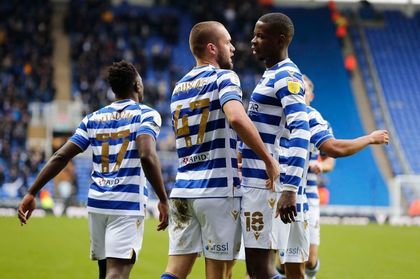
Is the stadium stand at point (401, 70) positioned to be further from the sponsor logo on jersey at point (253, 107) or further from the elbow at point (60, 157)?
the sponsor logo on jersey at point (253, 107)

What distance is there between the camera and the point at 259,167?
6148 mm

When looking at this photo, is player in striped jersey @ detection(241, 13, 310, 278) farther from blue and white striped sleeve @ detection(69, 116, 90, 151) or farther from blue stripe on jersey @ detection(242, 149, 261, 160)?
blue and white striped sleeve @ detection(69, 116, 90, 151)

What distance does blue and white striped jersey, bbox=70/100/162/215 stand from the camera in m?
6.57

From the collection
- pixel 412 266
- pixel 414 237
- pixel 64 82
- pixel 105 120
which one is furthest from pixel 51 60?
pixel 105 120

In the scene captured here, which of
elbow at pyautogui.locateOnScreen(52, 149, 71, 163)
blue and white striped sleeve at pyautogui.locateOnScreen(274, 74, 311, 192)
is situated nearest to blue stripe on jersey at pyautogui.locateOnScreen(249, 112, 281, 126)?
blue and white striped sleeve at pyautogui.locateOnScreen(274, 74, 311, 192)

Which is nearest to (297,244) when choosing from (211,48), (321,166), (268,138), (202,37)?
(268,138)

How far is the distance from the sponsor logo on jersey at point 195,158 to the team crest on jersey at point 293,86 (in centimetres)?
74

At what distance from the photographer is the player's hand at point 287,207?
5758mm

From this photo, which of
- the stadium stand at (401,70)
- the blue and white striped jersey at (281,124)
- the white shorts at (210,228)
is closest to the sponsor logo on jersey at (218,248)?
the white shorts at (210,228)

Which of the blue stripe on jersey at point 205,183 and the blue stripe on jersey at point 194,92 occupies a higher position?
the blue stripe on jersey at point 194,92

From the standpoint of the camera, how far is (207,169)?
619cm

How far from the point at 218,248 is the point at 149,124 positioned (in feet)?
3.54

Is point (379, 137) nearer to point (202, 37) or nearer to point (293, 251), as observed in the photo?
point (293, 251)

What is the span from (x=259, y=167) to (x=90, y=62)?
2746cm
